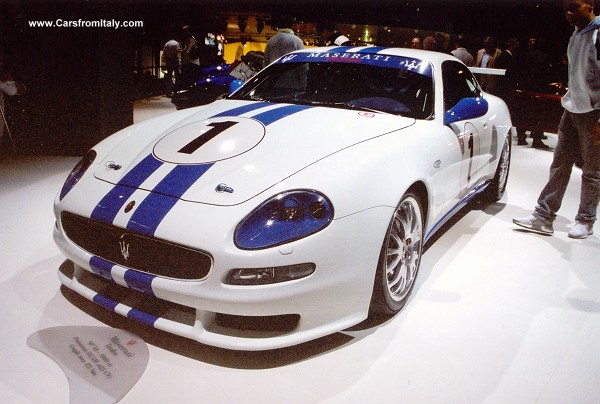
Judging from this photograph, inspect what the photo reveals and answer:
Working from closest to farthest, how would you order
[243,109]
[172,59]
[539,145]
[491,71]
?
[243,109] → [491,71] → [539,145] → [172,59]

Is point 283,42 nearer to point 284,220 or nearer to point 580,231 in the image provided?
point 580,231

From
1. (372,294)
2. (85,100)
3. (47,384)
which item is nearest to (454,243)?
(372,294)

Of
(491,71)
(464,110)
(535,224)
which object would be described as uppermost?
(464,110)

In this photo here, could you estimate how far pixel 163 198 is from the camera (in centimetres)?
201

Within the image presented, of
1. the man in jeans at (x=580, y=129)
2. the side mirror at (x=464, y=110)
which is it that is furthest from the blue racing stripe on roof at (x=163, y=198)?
the man in jeans at (x=580, y=129)

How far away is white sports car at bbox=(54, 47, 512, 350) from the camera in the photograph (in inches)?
73.4

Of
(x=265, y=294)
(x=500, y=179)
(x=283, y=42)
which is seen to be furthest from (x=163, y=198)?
(x=283, y=42)

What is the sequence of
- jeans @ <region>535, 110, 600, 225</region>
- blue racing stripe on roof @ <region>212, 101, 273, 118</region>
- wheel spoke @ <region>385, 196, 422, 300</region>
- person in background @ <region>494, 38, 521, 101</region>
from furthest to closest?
person in background @ <region>494, 38, 521, 101</region>, jeans @ <region>535, 110, 600, 225</region>, blue racing stripe on roof @ <region>212, 101, 273, 118</region>, wheel spoke @ <region>385, 196, 422, 300</region>

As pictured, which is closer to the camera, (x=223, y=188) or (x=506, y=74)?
(x=223, y=188)

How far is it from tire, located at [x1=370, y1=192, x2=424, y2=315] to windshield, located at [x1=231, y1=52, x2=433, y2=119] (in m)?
0.61

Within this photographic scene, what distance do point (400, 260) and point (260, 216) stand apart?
895mm

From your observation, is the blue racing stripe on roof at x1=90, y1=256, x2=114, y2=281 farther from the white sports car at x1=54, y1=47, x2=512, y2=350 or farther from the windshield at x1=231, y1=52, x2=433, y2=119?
the windshield at x1=231, y1=52, x2=433, y2=119

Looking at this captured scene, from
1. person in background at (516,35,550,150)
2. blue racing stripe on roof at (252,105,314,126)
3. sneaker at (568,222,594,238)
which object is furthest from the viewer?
person in background at (516,35,550,150)

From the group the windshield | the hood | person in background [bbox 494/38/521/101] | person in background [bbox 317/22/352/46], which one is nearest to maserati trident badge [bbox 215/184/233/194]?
the hood
